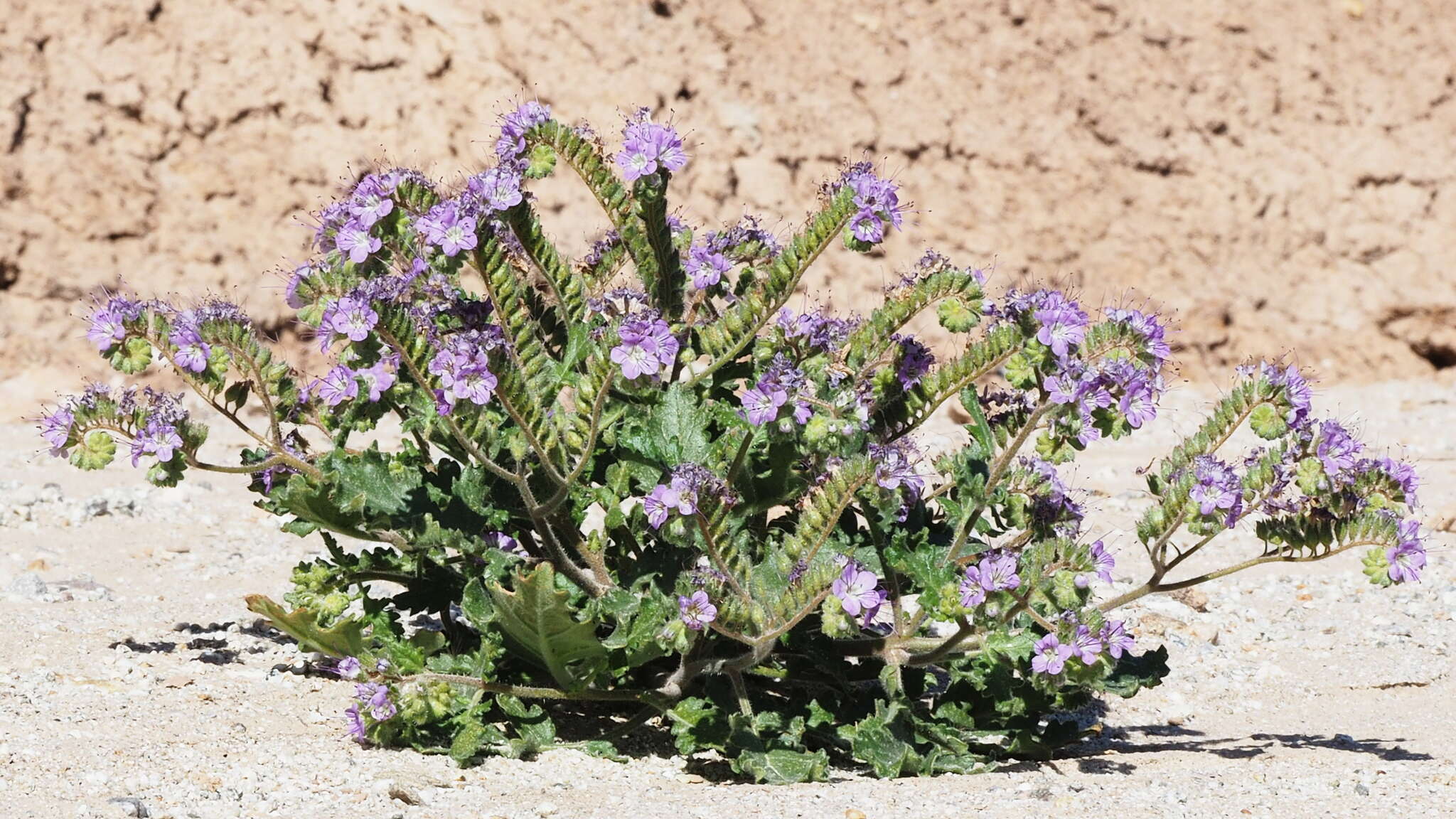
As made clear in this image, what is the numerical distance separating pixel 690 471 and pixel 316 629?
1206mm

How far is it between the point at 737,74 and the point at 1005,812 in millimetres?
8007

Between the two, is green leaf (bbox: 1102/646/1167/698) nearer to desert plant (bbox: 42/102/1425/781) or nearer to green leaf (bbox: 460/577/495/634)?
desert plant (bbox: 42/102/1425/781)

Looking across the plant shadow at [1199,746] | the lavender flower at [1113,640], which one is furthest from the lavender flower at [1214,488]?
the plant shadow at [1199,746]

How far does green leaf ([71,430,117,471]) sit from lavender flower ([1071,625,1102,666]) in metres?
2.50

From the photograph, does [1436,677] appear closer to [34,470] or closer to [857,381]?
[857,381]

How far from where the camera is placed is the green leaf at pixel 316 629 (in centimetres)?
429

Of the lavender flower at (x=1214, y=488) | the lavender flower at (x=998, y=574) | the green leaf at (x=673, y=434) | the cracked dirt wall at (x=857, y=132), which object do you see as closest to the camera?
the lavender flower at (x=998, y=574)

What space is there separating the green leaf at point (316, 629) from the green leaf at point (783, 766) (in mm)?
1049

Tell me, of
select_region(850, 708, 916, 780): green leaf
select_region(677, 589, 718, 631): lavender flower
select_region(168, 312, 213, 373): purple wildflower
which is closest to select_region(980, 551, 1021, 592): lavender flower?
select_region(850, 708, 916, 780): green leaf

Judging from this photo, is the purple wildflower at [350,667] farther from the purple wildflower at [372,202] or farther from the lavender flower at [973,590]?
the lavender flower at [973,590]

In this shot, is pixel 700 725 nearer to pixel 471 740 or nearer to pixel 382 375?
pixel 471 740

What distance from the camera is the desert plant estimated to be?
3.90m

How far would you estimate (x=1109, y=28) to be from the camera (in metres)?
11.9

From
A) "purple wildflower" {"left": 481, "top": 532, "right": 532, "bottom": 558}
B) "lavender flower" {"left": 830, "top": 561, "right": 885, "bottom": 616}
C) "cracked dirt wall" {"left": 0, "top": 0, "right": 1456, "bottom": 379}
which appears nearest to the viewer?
"lavender flower" {"left": 830, "top": 561, "right": 885, "bottom": 616}
